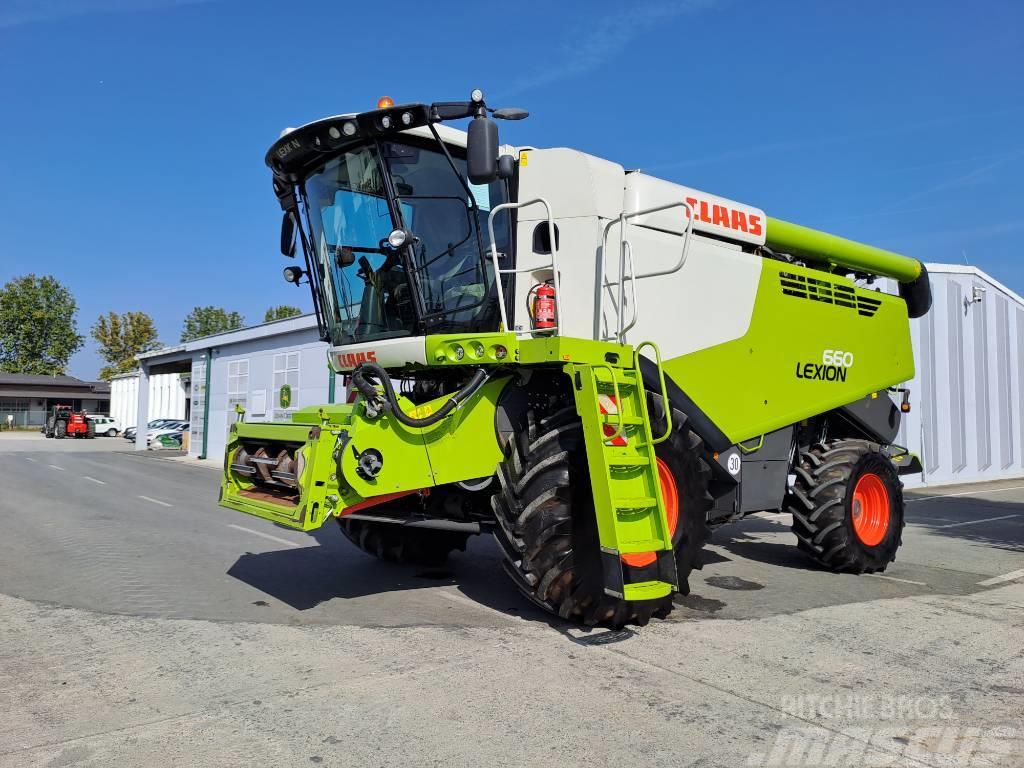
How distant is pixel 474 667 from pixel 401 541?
9.49 feet

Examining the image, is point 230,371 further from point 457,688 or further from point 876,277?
point 457,688

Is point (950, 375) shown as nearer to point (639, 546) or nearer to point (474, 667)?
point (639, 546)

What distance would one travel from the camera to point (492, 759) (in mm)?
3111

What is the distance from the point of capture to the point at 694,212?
6.28 meters

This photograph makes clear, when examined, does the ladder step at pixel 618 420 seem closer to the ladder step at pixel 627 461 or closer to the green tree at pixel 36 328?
the ladder step at pixel 627 461

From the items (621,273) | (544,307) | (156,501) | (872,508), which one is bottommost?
(156,501)

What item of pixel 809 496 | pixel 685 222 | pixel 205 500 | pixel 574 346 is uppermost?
pixel 685 222

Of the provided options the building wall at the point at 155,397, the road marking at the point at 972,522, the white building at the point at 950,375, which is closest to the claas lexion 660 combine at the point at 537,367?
the road marking at the point at 972,522

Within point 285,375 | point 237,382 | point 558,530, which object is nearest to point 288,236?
point 558,530

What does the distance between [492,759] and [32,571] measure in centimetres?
570

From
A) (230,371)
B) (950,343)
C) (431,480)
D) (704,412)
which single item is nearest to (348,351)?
(431,480)

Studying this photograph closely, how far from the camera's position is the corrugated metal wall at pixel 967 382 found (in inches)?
717

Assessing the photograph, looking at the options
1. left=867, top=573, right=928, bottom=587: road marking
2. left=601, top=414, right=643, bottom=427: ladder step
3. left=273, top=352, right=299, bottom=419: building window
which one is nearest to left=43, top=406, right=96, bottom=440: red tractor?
left=273, top=352, right=299, bottom=419: building window

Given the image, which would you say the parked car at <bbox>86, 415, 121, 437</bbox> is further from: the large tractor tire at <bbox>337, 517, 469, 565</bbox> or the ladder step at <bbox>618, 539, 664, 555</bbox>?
the ladder step at <bbox>618, 539, 664, 555</bbox>
